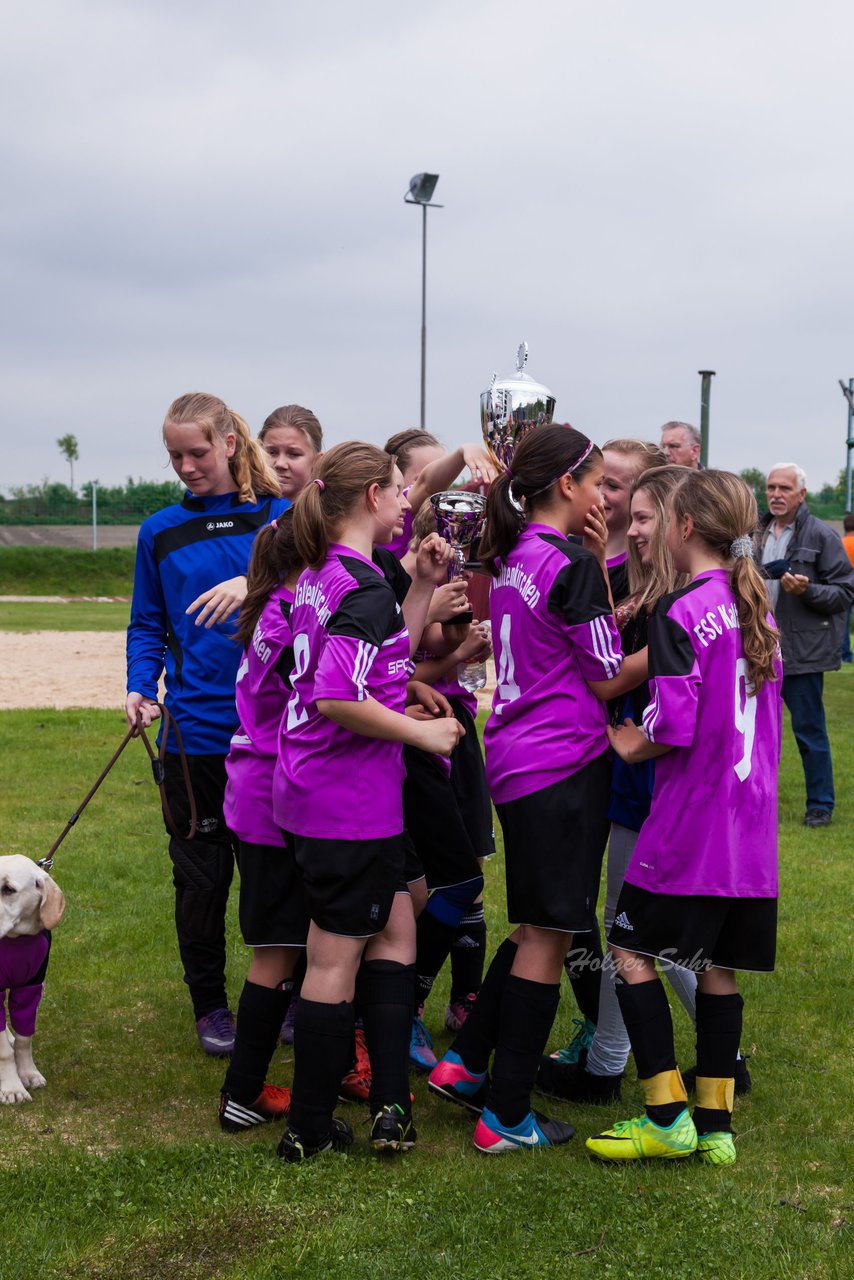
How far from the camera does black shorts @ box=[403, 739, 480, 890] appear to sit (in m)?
3.87

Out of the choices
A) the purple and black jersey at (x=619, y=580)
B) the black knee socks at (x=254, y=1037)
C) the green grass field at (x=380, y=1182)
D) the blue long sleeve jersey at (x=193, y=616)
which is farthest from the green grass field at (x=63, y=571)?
the black knee socks at (x=254, y=1037)

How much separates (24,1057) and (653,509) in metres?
2.69

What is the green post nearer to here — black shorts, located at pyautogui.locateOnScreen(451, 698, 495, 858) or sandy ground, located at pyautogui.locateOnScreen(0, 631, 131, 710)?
sandy ground, located at pyautogui.locateOnScreen(0, 631, 131, 710)

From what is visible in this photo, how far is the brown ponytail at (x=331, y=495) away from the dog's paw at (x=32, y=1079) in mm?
1971

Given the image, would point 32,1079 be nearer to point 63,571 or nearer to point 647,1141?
point 647,1141

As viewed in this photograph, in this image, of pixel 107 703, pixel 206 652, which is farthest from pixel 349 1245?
pixel 107 703

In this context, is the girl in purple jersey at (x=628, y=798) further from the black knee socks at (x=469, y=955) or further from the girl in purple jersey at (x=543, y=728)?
the black knee socks at (x=469, y=955)

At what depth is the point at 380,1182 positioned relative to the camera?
3.29 metres

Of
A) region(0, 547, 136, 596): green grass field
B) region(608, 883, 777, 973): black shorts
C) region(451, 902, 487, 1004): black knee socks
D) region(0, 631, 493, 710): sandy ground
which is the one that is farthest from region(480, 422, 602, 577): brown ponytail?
region(0, 547, 136, 596): green grass field

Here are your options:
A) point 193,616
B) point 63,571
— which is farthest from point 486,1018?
point 63,571

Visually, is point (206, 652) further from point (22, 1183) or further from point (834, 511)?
point (834, 511)

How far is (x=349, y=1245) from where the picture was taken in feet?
9.68

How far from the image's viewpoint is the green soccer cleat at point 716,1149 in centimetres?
343

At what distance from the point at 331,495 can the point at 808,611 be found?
5617mm
